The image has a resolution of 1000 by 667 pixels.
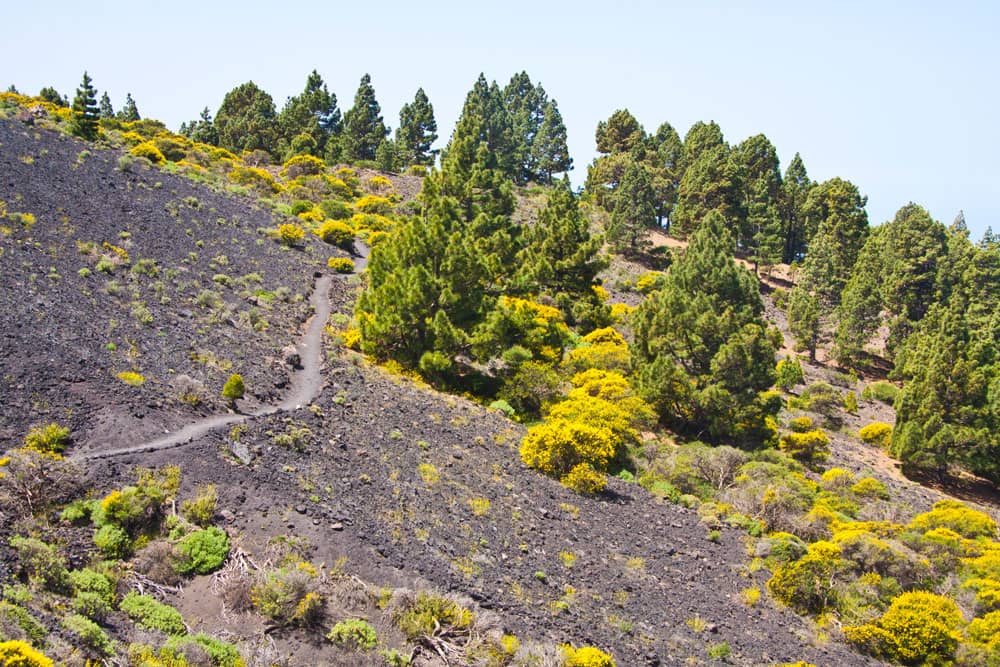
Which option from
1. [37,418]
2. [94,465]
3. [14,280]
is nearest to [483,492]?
[94,465]

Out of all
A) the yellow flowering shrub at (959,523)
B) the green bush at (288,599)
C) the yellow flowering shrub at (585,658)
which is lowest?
the yellow flowering shrub at (585,658)

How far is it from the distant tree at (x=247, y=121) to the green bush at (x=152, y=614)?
7119cm

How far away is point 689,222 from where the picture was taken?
67.9 metres

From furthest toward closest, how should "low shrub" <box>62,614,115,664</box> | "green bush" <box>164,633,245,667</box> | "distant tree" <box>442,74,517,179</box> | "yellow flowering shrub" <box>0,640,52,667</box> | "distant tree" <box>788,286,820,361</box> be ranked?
"distant tree" <box>442,74,517,179</box>
"distant tree" <box>788,286,820,361</box>
"green bush" <box>164,633,245,667</box>
"low shrub" <box>62,614,115,664</box>
"yellow flowering shrub" <box>0,640,52,667</box>

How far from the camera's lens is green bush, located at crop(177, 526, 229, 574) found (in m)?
13.8

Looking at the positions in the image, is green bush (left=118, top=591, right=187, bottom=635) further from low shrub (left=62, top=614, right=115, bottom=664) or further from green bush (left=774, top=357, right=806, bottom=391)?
green bush (left=774, top=357, right=806, bottom=391)

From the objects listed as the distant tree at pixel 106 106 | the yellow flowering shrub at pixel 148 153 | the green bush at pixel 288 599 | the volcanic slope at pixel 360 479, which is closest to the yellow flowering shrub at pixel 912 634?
the volcanic slope at pixel 360 479

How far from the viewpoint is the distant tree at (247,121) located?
78062mm

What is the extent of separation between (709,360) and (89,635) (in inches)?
1124

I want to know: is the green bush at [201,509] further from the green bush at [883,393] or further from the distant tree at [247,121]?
the distant tree at [247,121]

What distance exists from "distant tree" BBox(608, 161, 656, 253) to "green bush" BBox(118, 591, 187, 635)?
189 feet

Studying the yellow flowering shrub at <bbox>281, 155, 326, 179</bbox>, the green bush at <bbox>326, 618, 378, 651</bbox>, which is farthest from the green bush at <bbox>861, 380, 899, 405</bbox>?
the yellow flowering shrub at <bbox>281, 155, 326, 179</bbox>

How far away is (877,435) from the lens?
41.3 meters

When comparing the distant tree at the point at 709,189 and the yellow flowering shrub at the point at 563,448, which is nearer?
the yellow flowering shrub at the point at 563,448
